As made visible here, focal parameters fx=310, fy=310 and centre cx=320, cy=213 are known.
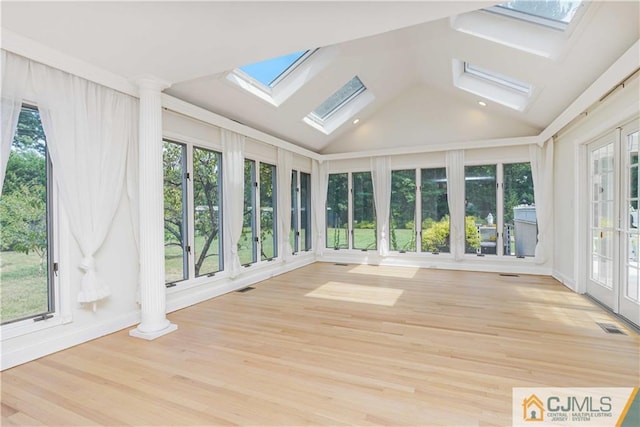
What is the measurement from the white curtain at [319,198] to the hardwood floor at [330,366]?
343 cm

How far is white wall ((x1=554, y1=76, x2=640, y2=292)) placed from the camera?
11.0 ft

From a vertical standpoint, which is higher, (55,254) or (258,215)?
(258,215)

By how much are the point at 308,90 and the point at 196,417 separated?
4.56m

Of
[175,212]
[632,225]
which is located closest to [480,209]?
[632,225]

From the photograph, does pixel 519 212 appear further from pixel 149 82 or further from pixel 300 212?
pixel 149 82

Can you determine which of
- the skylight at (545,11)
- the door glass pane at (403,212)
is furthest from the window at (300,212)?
the skylight at (545,11)

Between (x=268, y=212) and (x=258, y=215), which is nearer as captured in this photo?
(x=258, y=215)

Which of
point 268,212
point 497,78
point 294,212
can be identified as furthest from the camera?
point 294,212

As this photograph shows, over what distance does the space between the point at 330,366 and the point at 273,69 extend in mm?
4116

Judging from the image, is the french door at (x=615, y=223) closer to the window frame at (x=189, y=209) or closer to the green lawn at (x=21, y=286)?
the window frame at (x=189, y=209)

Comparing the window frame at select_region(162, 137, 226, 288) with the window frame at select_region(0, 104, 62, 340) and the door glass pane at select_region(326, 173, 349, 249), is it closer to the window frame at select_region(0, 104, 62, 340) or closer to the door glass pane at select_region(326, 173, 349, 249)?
the window frame at select_region(0, 104, 62, 340)

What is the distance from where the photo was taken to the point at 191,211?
4234 millimetres

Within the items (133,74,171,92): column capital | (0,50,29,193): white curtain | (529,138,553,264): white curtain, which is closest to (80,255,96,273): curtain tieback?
(0,50,29,193): white curtain

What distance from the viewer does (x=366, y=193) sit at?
290 inches
